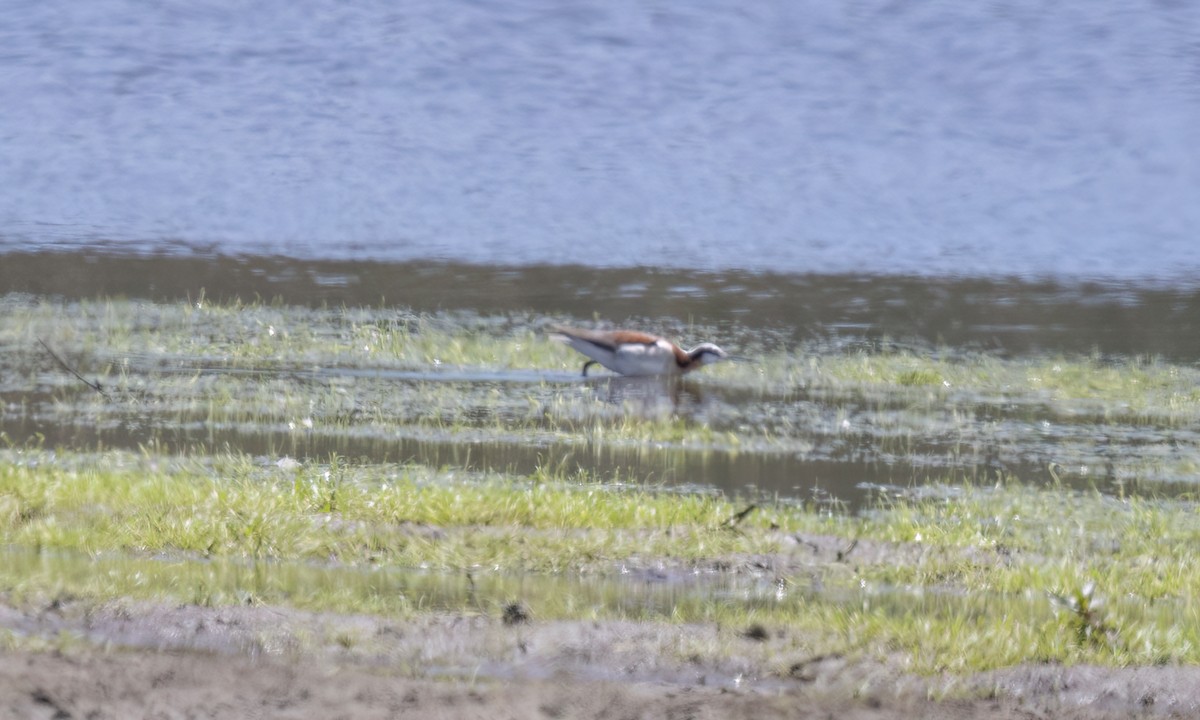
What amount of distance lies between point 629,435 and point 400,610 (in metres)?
5.38

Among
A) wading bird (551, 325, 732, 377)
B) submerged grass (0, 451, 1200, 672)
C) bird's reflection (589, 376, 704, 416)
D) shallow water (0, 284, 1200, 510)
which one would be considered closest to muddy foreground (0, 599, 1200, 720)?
submerged grass (0, 451, 1200, 672)

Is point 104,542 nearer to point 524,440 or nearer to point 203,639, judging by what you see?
point 203,639

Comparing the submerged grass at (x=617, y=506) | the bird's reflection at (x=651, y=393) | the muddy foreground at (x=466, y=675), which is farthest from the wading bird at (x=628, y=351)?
the muddy foreground at (x=466, y=675)

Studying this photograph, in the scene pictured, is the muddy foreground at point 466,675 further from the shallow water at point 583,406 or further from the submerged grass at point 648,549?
the shallow water at point 583,406

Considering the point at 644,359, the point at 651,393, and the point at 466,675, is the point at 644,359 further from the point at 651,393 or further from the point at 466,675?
the point at 466,675

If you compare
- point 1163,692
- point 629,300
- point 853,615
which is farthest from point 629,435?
point 629,300

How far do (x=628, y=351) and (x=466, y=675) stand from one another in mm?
9464

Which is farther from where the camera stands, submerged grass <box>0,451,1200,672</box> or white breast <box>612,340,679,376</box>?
white breast <box>612,340,679,376</box>

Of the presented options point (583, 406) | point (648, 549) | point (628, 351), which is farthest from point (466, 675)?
point (628, 351)

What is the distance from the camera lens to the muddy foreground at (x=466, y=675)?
598 cm

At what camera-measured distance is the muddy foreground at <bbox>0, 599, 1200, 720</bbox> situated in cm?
598

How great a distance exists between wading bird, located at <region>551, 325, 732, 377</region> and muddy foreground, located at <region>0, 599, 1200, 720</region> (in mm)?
8745

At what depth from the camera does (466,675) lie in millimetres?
6543

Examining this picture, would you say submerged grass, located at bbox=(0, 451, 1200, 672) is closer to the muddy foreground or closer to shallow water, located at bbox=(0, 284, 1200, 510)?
the muddy foreground
